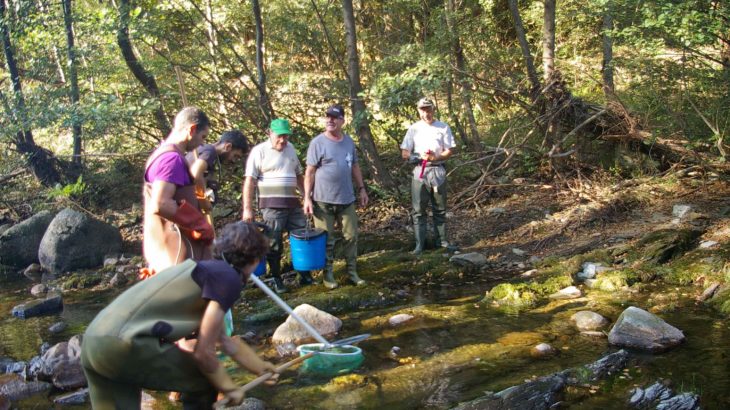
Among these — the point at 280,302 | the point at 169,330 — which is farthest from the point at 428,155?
the point at 169,330

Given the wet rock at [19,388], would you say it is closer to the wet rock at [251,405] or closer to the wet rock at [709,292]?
the wet rock at [251,405]

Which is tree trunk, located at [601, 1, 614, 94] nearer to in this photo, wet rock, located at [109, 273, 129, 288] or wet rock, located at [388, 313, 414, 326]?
wet rock, located at [388, 313, 414, 326]

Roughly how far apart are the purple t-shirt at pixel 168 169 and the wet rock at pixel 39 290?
587 cm

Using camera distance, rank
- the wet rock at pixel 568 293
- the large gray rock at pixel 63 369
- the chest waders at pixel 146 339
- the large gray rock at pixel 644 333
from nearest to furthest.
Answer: the chest waders at pixel 146 339 → the large gray rock at pixel 644 333 → the large gray rock at pixel 63 369 → the wet rock at pixel 568 293

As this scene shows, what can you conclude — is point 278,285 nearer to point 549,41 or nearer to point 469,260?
point 469,260

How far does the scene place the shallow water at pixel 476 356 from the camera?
4.35 metres

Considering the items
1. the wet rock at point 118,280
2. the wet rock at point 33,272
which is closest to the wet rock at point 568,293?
the wet rock at point 118,280

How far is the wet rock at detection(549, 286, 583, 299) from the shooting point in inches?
249

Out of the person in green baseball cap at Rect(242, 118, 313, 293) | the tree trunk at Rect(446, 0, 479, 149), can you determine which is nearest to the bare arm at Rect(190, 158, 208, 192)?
the person in green baseball cap at Rect(242, 118, 313, 293)

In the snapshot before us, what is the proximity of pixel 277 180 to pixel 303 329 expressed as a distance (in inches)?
65.0

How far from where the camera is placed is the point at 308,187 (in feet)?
22.5

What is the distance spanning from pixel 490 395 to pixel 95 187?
10.7 m

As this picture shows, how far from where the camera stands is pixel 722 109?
8.96 m

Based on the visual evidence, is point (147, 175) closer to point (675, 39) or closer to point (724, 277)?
point (724, 277)
